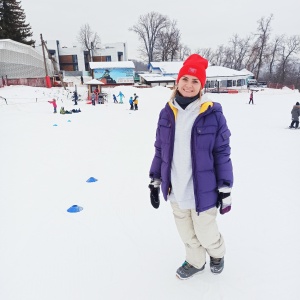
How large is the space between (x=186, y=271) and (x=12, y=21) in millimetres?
44343

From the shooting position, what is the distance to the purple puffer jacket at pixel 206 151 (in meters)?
A: 1.73

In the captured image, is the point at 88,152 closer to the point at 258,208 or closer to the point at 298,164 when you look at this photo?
the point at 258,208

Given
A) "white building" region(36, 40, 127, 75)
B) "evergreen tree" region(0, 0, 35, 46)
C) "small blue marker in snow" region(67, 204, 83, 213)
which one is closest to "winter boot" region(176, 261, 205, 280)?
"small blue marker in snow" region(67, 204, 83, 213)

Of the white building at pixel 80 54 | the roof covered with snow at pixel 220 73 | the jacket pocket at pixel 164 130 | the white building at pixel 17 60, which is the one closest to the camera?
the jacket pocket at pixel 164 130

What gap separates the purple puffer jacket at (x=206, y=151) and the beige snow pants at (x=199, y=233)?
0.14 m

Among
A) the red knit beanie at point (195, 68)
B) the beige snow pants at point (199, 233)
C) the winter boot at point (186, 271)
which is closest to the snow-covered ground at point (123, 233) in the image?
the winter boot at point (186, 271)

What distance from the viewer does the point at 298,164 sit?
5.46 m

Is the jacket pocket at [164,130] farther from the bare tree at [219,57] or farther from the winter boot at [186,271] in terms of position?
the bare tree at [219,57]

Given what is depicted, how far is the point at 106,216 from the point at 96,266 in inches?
38.0

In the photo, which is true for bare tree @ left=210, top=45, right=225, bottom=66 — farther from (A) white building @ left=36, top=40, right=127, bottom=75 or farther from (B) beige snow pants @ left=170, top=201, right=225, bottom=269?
(B) beige snow pants @ left=170, top=201, right=225, bottom=269

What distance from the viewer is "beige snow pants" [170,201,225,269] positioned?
1.96 meters

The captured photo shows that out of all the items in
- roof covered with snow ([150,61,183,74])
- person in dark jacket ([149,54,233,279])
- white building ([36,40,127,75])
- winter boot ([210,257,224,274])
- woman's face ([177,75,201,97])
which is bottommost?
winter boot ([210,257,224,274])

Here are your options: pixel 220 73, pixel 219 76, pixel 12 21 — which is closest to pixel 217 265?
pixel 219 76

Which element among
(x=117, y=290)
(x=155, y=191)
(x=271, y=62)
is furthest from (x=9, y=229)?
(x=271, y=62)
